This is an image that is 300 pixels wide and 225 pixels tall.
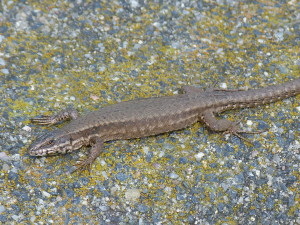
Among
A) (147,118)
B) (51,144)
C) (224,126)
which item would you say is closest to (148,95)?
(147,118)

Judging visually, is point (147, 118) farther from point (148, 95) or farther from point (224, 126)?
point (224, 126)

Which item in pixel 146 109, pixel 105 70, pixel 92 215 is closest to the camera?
pixel 92 215

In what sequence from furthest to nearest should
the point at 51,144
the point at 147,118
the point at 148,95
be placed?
1. the point at 148,95
2. the point at 147,118
3. the point at 51,144

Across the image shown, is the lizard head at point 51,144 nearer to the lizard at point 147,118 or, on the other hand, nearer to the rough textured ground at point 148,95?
the lizard at point 147,118

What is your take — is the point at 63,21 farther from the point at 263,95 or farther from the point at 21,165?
the point at 263,95

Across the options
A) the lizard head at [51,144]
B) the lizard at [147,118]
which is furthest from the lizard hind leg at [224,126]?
the lizard head at [51,144]

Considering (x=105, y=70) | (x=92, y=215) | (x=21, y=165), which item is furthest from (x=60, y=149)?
(x=105, y=70)
